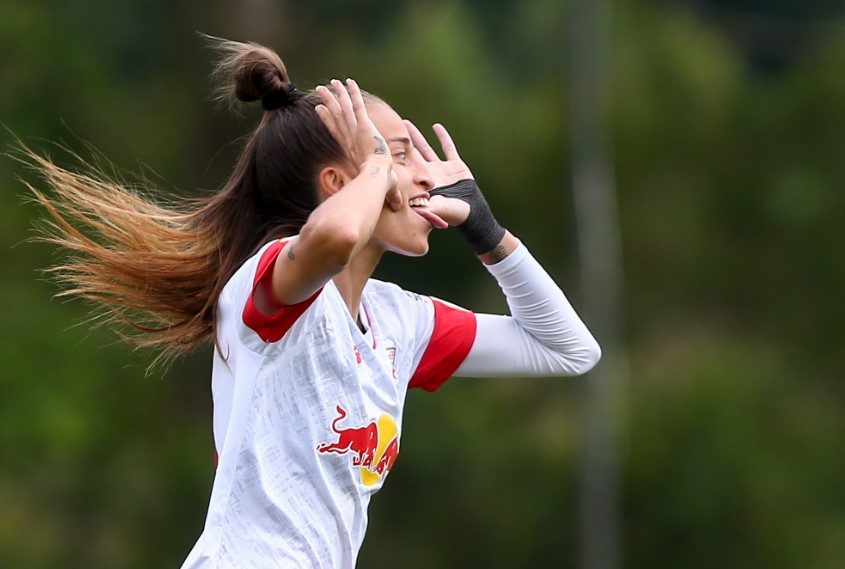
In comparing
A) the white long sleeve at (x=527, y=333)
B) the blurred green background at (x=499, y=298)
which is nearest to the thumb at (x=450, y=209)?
the white long sleeve at (x=527, y=333)

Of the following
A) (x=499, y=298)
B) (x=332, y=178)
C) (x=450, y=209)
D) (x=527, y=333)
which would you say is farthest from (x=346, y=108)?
(x=499, y=298)

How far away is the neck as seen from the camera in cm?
286

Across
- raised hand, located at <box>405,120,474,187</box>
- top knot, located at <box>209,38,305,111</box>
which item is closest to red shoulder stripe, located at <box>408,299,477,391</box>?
raised hand, located at <box>405,120,474,187</box>

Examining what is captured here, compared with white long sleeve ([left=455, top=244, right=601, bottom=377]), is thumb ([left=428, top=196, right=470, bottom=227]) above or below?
above

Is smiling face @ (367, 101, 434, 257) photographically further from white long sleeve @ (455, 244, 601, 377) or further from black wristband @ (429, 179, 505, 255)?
white long sleeve @ (455, 244, 601, 377)

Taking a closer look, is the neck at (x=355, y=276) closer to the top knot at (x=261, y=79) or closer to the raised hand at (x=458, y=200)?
the raised hand at (x=458, y=200)

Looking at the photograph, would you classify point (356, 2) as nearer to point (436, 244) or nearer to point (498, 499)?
point (436, 244)

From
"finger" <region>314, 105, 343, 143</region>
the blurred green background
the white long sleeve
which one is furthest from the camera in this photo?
the blurred green background

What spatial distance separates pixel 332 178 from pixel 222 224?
0.25 meters

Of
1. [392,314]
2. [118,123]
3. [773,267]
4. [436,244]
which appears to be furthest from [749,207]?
[392,314]

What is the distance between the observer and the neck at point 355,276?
2863 millimetres

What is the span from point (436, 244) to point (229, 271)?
7.03 metres

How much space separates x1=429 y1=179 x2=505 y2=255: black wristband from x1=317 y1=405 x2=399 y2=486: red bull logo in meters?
0.49

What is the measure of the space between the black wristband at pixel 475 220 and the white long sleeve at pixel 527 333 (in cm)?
6
